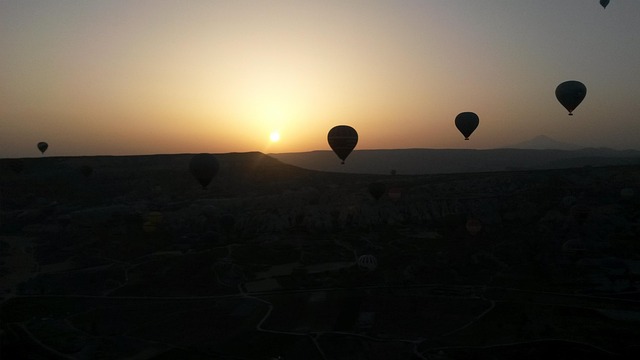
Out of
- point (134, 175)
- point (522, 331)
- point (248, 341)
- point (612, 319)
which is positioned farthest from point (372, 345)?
point (134, 175)

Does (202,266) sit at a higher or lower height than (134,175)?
lower

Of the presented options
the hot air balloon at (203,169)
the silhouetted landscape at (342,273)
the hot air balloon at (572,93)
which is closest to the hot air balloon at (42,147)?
the silhouetted landscape at (342,273)

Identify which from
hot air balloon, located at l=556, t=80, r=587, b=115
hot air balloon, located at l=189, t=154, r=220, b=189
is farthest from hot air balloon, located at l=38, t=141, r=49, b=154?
hot air balloon, located at l=556, t=80, r=587, b=115

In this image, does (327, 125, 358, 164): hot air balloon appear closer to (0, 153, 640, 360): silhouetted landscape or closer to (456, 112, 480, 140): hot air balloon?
(0, 153, 640, 360): silhouetted landscape

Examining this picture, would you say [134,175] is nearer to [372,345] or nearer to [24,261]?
[24,261]

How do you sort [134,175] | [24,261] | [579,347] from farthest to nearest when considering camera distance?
[134,175]
[24,261]
[579,347]

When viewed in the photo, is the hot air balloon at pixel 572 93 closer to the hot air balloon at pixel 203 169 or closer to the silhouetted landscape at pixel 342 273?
the silhouetted landscape at pixel 342 273
